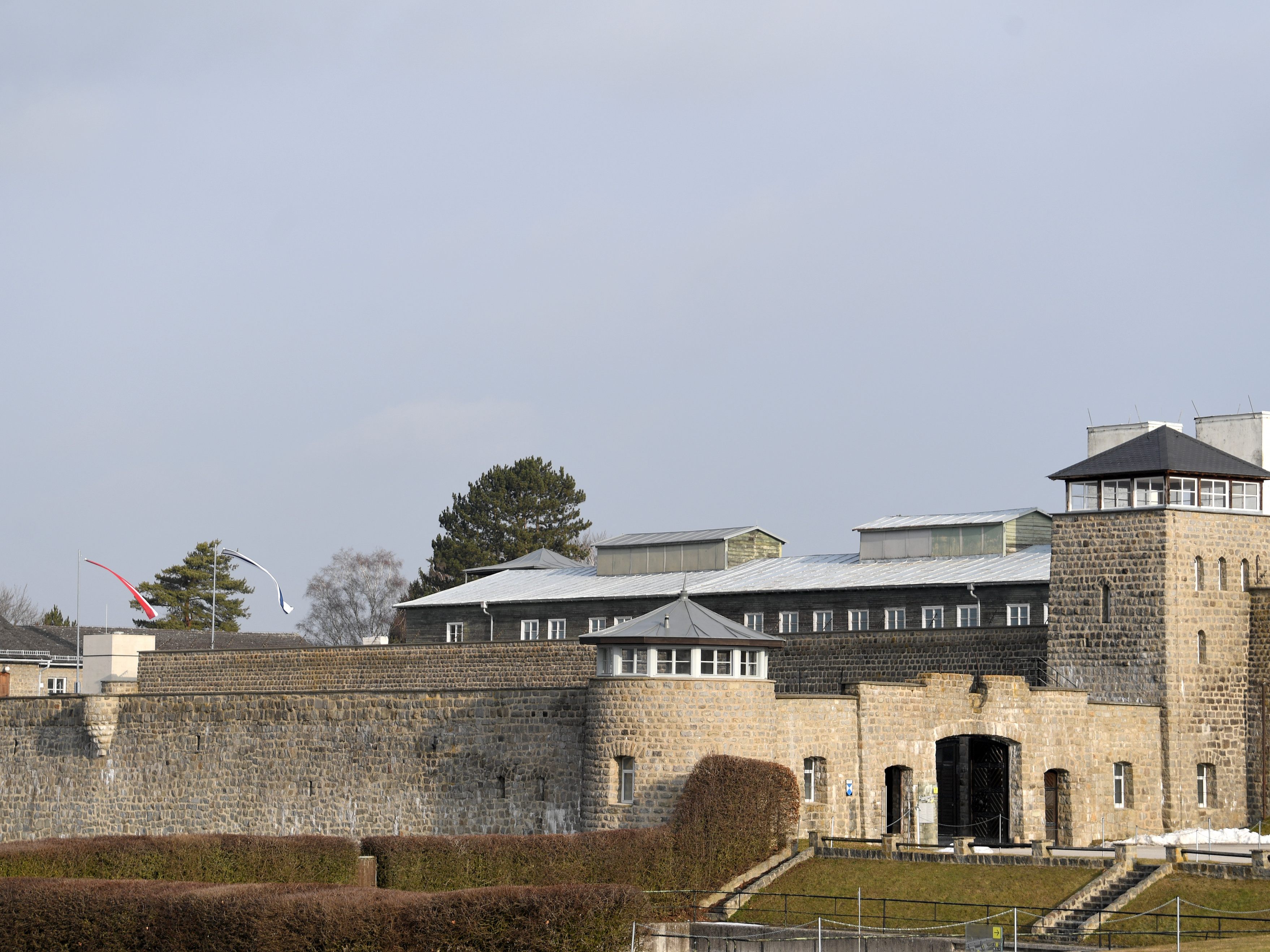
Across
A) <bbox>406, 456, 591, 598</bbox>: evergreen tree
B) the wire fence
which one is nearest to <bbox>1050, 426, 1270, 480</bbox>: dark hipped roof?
the wire fence

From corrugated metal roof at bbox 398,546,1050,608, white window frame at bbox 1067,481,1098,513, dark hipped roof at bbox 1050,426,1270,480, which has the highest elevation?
dark hipped roof at bbox 1050,426,1270,480

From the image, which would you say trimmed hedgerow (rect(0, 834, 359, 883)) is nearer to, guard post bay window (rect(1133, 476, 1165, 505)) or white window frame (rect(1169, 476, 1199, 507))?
guard post bay window (rect(1133, 476, 1165, 505))

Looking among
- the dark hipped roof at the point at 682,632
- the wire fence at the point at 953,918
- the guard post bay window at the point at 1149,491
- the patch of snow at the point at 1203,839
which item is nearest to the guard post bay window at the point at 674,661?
the dark hipped roof at the point at 682,632

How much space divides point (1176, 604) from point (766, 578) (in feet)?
50.1

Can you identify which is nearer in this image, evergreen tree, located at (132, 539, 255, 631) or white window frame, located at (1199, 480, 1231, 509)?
white window frame, located at (1199, 480, 1231, 509)

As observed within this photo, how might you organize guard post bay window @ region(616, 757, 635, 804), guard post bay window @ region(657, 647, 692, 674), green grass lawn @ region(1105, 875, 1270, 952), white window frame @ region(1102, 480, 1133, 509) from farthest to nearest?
1. white window frame @ region(1102, 480, 1133, 509)
2. guard post bay window @ region(616, 757, 635, 804)
3. guard post bay window @ region(657, 647, 692, 674)
4. green grass lawn @ region(1105, 875, 1270, 952)

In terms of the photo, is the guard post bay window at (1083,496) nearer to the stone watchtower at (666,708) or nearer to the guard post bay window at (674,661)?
the stone watchtower at (666,708)

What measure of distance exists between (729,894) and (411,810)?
10.1 m

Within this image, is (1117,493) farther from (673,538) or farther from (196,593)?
(196,593)

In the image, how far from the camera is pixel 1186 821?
4012cm

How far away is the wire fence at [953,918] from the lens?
97.3ft

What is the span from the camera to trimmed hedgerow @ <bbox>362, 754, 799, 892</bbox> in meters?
34.8

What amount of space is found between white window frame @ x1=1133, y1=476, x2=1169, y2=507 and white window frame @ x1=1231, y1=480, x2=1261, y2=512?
193 cm

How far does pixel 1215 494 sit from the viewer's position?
40656 millimetres
